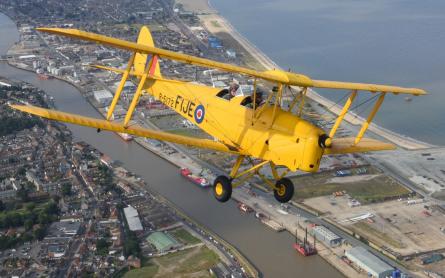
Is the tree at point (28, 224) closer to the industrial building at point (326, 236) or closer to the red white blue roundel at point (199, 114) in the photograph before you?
the industrial building at point (326, 236)

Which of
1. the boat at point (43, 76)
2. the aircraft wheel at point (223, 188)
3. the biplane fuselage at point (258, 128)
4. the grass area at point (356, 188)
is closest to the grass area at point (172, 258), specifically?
the grass area at point (356, 188)

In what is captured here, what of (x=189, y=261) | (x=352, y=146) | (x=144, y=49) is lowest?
(x=189, y=261)

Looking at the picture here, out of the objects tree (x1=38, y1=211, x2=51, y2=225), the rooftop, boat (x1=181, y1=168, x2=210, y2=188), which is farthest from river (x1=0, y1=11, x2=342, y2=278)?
tree (x1=38, y1=211, x2=51, y2=225)

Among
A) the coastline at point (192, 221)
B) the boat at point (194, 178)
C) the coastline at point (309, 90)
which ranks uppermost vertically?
the coastline at point (309, 90)

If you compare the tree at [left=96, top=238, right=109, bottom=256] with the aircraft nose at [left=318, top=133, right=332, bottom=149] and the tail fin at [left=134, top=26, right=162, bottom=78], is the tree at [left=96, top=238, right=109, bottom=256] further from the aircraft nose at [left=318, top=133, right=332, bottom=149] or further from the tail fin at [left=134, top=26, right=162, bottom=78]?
the aircraft nose at [left=318, top=133, right=332, bottom=149]

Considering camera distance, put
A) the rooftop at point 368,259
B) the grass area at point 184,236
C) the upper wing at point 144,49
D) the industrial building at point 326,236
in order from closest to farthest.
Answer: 1. the upper wing at point 144,49
2. the rooftop at point 368,259
3. the grass area at point 184,236
4. the industrial building at point 326,236

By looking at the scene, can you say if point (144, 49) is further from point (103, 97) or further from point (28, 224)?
point (103, 97)

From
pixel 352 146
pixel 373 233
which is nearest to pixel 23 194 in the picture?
pixel 373 233

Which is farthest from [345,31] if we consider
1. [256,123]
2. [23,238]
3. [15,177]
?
[256,123]
